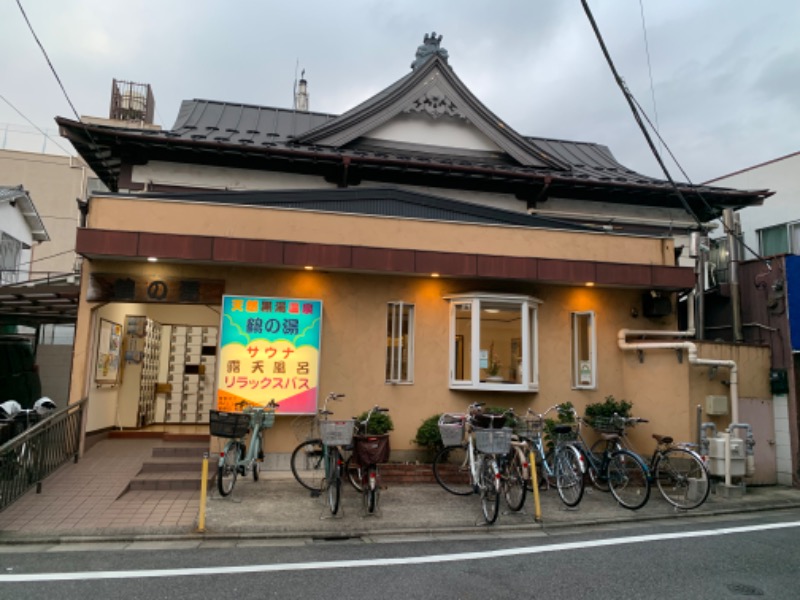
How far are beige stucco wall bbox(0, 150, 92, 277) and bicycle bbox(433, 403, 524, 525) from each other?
2477 centimetres

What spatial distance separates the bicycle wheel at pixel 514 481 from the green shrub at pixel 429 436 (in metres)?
1.71

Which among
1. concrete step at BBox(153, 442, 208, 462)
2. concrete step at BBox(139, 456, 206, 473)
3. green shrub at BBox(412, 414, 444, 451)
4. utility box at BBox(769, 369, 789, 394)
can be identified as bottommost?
concrete step at BBox(139, 456, 206, 473)

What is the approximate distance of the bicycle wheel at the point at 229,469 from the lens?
753 centimetres

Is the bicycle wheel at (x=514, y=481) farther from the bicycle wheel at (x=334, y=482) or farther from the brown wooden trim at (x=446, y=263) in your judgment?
the brown wooden trim at (x=446, y=263)

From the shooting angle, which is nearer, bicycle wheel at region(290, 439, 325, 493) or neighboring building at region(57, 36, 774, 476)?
bicycle wheel at region(290, 439, 325, 493)

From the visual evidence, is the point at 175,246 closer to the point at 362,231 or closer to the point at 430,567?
the point at 362,231

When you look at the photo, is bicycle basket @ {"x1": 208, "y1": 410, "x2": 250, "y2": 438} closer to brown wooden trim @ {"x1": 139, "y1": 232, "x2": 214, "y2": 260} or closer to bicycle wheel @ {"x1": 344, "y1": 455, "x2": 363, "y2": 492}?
bicycle wheel @ {"x1": 344, "y1": 455, "x2": 363, "y2": 492}

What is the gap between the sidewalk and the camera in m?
6.28

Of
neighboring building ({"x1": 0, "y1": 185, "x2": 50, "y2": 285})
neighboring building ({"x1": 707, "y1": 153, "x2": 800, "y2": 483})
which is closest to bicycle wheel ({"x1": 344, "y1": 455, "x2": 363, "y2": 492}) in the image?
neighboring building ({"x1": 707, "y1": 153, "x2": 800, "y2": 483})

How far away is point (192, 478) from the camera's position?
8.08m

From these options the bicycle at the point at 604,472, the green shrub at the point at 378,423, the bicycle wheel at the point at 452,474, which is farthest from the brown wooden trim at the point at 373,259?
the bicycle wheel at the point at 452,474

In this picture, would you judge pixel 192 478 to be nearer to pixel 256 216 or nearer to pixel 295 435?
pixel 295 435

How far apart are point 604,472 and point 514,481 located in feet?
4.96

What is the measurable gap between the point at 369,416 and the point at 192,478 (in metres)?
2.76
